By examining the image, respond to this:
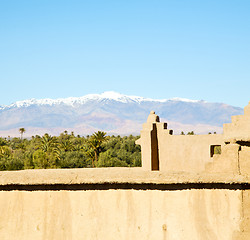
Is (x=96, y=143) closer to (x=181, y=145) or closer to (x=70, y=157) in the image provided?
(x=70, y=157)

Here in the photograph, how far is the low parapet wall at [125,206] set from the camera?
473cm

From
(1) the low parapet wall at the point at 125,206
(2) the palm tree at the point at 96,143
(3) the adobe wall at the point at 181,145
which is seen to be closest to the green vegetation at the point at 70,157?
(2) the palm tree at the point at 96,143

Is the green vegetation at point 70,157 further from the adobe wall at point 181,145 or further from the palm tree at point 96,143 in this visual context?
the adobe wall at point 181,145

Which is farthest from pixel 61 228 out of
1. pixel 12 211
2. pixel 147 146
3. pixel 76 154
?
pixel 76 154

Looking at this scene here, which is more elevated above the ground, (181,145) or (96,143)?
(96,143)

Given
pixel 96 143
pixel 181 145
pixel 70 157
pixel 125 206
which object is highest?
pixel 96 143

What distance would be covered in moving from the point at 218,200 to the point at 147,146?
37.3 feet

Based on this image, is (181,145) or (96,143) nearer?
(181,145)

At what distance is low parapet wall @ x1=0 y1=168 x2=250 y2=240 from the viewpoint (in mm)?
4734

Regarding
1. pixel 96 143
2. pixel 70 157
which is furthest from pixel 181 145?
pixel 70 157

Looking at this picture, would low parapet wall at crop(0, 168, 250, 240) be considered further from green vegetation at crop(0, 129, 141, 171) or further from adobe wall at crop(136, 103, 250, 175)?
green vegetation at crop(0, 129, 141, 171)

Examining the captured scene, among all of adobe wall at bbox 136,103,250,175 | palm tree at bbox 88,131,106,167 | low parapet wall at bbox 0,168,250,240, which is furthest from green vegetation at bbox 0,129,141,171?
low parapet wall at bbox 0,168,250,240

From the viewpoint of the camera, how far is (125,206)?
487 cm

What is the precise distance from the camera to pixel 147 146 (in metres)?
16.1
